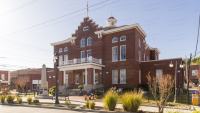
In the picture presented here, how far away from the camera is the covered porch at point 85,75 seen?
26.1 m

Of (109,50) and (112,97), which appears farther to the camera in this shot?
(109,50)

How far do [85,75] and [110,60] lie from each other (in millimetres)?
5048

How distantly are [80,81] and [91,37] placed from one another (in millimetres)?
8459

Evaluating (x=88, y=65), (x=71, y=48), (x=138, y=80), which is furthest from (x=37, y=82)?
(x=138, y=80)

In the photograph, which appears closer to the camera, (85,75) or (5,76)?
(85,75)

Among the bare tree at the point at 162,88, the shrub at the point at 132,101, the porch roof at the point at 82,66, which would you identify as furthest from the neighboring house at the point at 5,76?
the shrub at the point at 132,101

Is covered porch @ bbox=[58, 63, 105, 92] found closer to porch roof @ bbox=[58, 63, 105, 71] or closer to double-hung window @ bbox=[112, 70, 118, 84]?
porch roof @ bbox=[58, 63, 105, 71]

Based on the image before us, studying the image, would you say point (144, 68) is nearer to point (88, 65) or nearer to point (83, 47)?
point (88, 65)

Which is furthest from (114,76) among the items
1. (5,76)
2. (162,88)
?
(5,76)

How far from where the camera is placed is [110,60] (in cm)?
2805

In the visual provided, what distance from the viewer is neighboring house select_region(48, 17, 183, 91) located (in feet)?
84.7

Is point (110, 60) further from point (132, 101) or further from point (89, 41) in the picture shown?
point (132, 101)

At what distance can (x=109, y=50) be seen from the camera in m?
28.3

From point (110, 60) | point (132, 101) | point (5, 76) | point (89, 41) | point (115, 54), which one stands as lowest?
point (5, 76)
